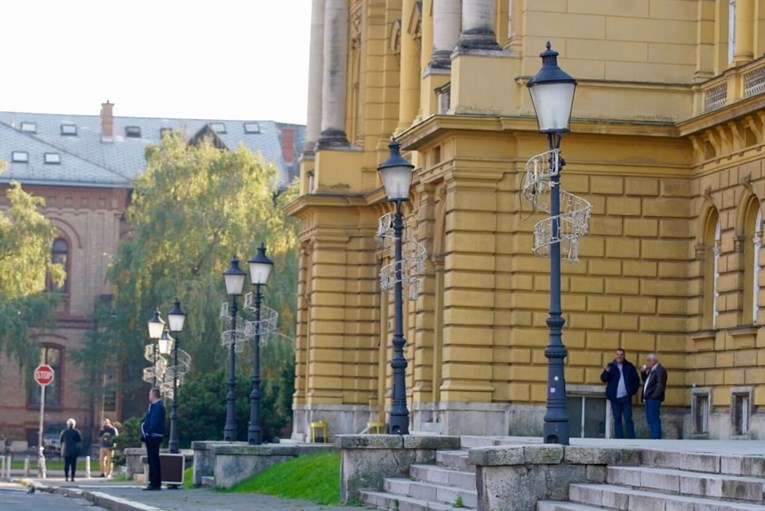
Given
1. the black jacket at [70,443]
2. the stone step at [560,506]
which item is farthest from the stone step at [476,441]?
the black jacket at [70,443]

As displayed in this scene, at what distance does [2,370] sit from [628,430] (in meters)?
58.1

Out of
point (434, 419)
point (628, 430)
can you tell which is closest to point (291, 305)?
point (434, 419)

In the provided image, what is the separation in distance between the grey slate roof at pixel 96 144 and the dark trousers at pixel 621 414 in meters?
55.7

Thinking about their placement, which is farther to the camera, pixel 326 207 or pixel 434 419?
pixel 326 207

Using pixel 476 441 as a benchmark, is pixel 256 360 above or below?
above

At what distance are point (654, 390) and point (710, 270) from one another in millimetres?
3211

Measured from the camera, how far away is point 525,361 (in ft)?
117

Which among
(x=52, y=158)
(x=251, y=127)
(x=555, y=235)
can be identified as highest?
(x=251, y=127)

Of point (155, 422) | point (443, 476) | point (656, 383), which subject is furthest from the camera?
point (155, 422)

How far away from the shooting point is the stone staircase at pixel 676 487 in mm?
17703

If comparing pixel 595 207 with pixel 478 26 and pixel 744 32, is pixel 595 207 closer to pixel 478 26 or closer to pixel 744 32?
pixel 478 26

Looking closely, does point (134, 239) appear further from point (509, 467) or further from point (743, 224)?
point (509, 467)

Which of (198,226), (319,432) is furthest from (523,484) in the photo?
(198,226)

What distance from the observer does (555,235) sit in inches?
854
